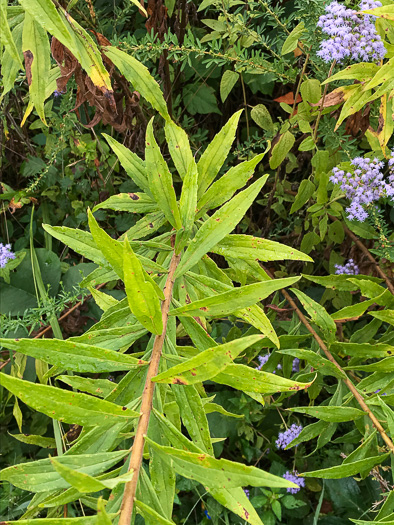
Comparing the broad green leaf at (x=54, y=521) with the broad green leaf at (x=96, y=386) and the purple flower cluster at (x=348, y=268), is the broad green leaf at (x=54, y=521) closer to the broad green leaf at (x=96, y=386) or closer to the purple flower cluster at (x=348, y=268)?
the broad green leaf at (x=96, y=386)

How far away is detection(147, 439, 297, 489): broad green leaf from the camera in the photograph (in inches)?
20.8

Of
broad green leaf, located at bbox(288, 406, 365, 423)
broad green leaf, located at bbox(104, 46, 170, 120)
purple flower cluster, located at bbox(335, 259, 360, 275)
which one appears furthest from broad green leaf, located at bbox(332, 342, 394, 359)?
broad green leaf, located at bbox(104, 46, 170, 120)

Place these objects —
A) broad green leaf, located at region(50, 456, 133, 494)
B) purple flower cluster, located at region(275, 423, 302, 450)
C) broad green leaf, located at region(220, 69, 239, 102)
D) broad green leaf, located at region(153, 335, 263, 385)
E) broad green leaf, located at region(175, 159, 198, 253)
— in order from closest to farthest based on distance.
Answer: broad green leaf, located at region(50, 456, 133, 494), broad green leaf, located at region(153, 335, 263, 385), broad green leaf, located at region(175, 159, 198, 253), broad green leaf, located at region(220, 69, 239, 102), purple flower cluster, located at region(275, 423, 302, 450)

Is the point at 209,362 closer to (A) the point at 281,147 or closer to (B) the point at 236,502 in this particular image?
(B) the point at 236,502

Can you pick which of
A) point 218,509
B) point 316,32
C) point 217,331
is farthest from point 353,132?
point 218,509

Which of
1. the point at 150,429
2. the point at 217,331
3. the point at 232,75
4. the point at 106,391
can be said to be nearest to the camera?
the point at 150,429

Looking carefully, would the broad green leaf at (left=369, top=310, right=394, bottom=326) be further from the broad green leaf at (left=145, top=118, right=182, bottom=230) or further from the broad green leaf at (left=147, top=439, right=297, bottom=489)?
the broad green leaf at (left=147, top=439, right=297, bottom=489)

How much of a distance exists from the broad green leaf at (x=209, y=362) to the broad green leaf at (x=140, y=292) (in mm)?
95

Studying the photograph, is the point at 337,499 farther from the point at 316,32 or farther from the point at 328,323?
A: the point at 316,32

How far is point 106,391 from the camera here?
0.91m

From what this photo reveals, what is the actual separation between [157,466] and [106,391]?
22 centimetres

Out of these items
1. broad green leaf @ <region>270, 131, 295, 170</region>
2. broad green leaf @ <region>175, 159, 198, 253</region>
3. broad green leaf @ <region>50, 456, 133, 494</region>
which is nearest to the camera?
broad green leaf @ <region>50, 456, 133, 494</region>

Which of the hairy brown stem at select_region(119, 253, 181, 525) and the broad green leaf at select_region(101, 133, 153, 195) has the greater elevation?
the broad green leaf at select_region(101, 133, 153, 195)

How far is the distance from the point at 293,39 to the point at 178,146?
0.46 meters
